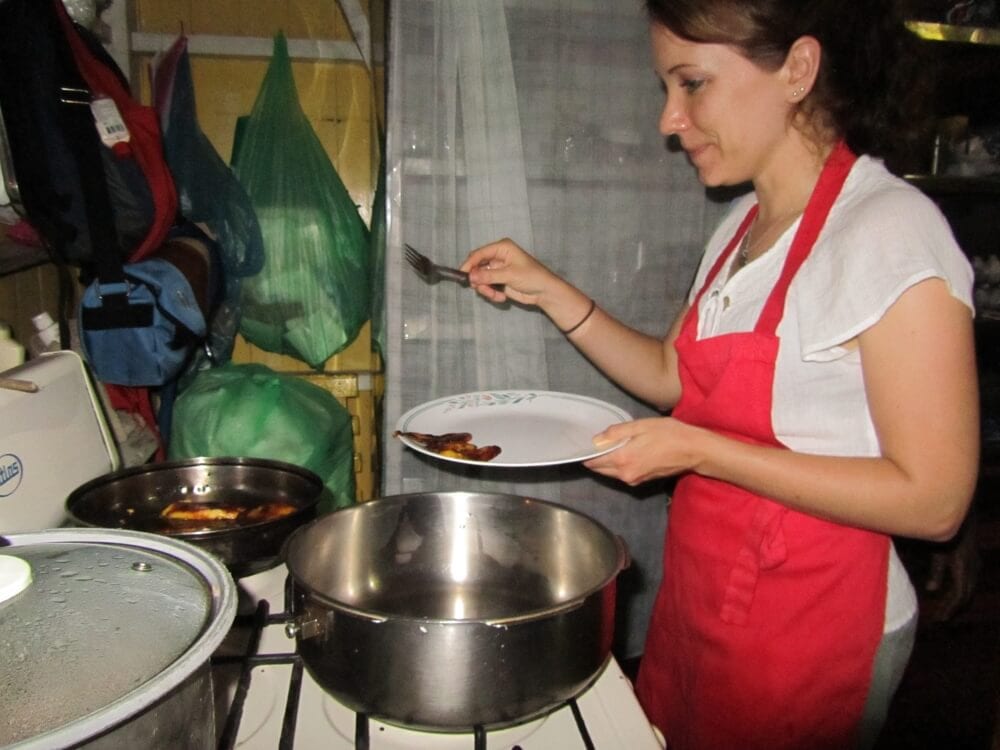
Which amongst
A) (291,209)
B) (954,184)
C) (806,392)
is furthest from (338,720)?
(954,184)

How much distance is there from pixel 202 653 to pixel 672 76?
3.26ft

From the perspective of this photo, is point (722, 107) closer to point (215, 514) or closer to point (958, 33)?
point (215, 514)

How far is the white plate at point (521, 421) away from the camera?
4.10 ft

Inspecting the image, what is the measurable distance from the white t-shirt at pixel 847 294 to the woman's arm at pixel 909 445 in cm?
3

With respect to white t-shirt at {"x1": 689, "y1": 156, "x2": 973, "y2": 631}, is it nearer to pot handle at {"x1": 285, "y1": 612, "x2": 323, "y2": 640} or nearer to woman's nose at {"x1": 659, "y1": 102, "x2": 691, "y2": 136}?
woman's nose at {"x1": 659, "y1": 102, "x2": 691, "y2": 136}

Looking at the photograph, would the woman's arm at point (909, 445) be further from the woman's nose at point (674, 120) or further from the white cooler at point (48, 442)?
the white cooler at point (48, 442)

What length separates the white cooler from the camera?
1.01 metres

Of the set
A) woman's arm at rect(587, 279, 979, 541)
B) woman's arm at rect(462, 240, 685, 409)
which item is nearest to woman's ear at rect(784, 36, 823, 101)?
woman's arm at rect(587, 279, 979, 541)

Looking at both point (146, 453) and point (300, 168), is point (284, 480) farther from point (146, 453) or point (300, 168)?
point (300, 168)

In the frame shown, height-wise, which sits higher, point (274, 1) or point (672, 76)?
point (274, 1)

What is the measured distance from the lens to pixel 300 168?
2133 mm

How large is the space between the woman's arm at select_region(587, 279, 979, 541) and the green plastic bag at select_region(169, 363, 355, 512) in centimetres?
119

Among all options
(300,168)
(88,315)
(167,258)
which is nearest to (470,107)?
(300,168)

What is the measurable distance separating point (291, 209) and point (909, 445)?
1.72 m
